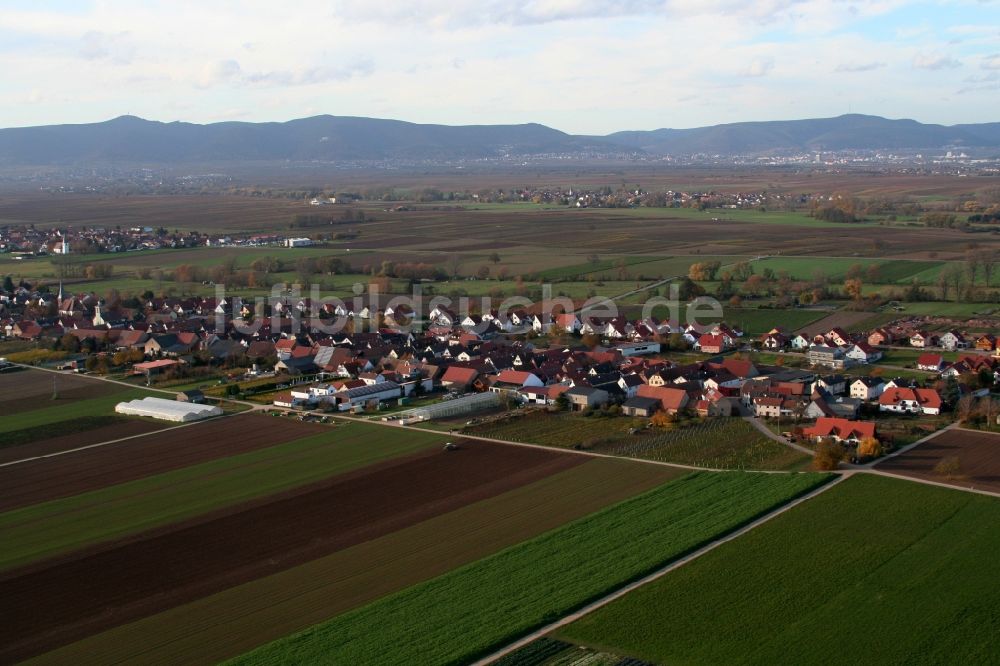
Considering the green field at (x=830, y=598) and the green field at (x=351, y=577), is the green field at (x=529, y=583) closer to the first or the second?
the green field at (x=351, y=577)

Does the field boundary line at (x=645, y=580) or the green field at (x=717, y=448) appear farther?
the green field at (x=717, y=448)

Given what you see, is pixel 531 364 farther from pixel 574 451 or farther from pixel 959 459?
pixel 959 459

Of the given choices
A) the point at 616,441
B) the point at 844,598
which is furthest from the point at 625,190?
the point at 844,598

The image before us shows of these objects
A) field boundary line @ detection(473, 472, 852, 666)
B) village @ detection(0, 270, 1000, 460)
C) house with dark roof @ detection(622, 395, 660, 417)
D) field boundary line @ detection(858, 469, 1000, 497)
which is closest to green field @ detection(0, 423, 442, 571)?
village @ detection(0, 270, 1000, 460)

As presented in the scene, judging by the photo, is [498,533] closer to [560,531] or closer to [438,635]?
[560,531]

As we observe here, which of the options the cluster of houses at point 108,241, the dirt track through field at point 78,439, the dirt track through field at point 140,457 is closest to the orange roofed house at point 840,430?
the dirt track through field at point 140,457

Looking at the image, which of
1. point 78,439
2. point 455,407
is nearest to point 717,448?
point 455,407

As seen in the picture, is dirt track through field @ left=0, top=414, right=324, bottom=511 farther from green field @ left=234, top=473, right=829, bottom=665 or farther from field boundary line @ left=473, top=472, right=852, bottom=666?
field boundary line @ left=473, top=472, right=852, bottom=666
